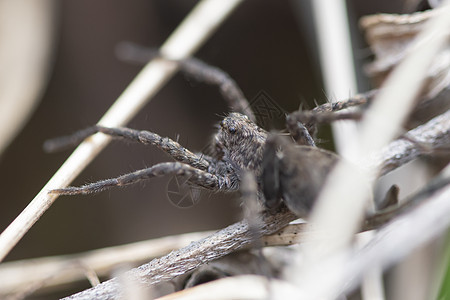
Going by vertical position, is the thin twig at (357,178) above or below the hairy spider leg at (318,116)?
below

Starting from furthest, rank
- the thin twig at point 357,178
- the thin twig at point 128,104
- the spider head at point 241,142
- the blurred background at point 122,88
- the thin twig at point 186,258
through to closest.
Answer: the blurred background at point 122,88 < the spider head at point 241,142 < the thin twig at point 128,104 < the thin twig at point 186,258 < the thin twig at point 357,178

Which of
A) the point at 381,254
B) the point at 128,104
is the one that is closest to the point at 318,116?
the point at 381,254

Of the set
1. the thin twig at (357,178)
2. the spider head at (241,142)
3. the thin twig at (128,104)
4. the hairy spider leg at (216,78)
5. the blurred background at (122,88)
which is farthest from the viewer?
the blurred background at (122,88)

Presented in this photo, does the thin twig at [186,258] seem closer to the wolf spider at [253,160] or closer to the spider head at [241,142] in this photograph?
the wolf spider at [253,160]

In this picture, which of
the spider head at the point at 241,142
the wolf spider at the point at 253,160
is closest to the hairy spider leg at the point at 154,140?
the wolf spider at the point at 253,160

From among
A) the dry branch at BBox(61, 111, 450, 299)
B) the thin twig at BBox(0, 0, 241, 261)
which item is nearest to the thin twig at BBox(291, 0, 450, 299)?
the dry branch at BBox(61, 111, 450, 299)
